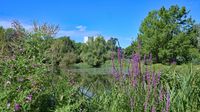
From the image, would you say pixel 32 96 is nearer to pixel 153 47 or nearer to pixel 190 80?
pixel 190 80

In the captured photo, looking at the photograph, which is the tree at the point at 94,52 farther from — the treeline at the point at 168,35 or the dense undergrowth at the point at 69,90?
the dense undergrowth at the point at 69,90

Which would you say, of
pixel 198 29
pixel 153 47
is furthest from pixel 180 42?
pixel 198 29

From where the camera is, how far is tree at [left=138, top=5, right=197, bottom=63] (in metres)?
59.3

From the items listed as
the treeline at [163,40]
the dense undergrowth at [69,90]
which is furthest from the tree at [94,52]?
the dense undergrowth at [69,90]

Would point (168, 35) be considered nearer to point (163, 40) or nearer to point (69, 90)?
point (163, 40)

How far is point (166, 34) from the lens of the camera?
60.0 meters

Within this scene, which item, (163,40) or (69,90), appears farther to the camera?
(163,40)

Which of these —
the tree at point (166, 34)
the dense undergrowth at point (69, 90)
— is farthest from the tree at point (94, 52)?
the dense undergrowth at point (69, 90)

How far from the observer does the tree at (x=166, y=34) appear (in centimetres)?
5928

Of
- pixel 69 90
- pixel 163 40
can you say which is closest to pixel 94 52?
pixel 163 40

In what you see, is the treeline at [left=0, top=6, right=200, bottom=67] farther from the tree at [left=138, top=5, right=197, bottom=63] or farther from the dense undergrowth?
the dense undergrowth

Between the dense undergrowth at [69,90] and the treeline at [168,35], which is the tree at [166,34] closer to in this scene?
the treeline at [168,35]

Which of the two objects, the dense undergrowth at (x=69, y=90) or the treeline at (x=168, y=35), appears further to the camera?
the treeline at (x=168, y=35)

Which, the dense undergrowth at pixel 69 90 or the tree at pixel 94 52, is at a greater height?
the tree at pixel 94 52
